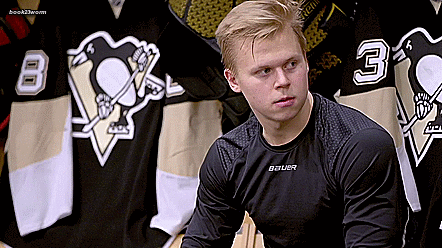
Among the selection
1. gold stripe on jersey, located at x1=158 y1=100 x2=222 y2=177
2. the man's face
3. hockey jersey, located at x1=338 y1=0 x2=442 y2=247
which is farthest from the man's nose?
gold stripe on jersey, located at x1=158 y1=100 x2=222 y2=177

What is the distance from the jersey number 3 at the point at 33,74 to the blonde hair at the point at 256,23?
1.25 m

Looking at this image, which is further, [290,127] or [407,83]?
[407,83]

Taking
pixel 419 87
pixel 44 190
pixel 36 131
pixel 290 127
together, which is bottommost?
pixel 44 190

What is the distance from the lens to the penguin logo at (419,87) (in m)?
1.75

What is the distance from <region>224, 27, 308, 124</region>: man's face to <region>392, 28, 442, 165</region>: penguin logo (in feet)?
2.59

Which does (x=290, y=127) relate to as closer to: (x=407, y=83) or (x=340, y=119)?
(x=340, y=119)

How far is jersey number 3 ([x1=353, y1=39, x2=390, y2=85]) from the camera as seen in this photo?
70.7 inches

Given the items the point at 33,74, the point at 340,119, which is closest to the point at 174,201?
the point at 33,74

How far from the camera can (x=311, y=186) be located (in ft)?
3.76

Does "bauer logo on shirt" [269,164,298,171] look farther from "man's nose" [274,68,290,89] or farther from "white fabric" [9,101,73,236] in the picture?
"white fabric" [9,101,73,236]

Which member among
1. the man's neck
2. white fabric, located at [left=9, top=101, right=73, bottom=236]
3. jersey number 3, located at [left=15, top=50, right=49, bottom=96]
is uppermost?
the man's neck

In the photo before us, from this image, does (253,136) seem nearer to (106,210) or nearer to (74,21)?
(106,210)

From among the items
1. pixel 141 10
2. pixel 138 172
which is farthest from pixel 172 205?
pixel 141 10

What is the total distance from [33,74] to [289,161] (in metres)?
1.37
